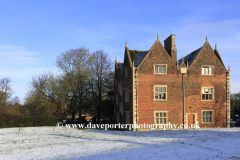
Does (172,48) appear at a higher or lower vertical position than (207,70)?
higher

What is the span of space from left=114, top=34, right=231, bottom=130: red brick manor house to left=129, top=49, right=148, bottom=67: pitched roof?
150mm

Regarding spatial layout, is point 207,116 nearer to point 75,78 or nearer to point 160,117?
point 160,117

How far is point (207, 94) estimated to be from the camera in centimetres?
3005

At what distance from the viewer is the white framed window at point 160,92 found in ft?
94.1

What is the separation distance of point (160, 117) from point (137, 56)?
9.22 meters

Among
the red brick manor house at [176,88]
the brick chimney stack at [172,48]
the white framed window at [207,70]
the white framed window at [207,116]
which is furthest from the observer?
the brick chimney stack at [172,48]

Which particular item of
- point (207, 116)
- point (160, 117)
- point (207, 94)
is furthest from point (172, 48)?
point (207, 116)

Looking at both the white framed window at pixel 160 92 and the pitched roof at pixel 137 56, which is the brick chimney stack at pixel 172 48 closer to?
the pitched roof at pixel 137 56

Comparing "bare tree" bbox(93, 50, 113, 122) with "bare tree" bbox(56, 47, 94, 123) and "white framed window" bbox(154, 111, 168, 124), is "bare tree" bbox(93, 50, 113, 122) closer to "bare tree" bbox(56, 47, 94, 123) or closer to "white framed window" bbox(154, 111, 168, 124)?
"bare tree" bbox(56, 47, 94, 123)

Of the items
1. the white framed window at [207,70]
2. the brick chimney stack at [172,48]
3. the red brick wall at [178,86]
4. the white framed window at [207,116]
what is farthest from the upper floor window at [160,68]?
the white framed window at [207,116]

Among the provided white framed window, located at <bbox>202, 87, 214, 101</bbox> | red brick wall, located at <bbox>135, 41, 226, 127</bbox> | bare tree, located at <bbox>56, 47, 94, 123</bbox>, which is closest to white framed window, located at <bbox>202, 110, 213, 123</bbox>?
red brick wall, located at <bbox>135, 41, 226, 127</bbox>

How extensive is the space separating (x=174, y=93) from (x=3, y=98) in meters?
52.0

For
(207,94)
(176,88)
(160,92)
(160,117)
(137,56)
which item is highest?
(137,56)

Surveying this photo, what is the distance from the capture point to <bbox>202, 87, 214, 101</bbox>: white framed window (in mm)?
29797
